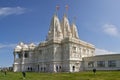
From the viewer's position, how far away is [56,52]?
8688 centimetres

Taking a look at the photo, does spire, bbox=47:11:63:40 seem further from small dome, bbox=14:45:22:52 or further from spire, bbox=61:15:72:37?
small dome, bbox=14:45:22:52

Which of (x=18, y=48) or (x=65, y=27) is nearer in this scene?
(x=65, y=27)

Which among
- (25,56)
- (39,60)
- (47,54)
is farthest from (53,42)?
(25,56)

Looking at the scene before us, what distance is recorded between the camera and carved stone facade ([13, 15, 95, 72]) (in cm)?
8444

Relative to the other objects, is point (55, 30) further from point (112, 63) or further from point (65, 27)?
point (112, 63)

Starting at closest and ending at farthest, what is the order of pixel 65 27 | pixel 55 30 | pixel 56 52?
1. pixel 56 52
2. pixel 55 30
3. pixel 65 27

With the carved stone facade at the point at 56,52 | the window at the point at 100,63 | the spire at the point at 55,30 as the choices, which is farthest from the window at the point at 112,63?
the spire at the point at 55,30

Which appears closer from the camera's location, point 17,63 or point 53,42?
point 53,42

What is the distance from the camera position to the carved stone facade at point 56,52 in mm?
84438

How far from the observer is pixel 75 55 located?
8500 centimetres

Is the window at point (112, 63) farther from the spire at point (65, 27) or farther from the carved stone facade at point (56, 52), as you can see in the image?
the spire at point (65, 27)

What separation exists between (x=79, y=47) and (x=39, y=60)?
1931 centimetres

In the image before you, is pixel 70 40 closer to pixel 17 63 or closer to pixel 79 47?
pixel 79 47

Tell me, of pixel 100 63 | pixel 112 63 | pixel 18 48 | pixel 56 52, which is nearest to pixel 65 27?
pixel 56 52
